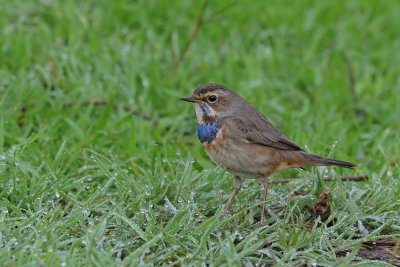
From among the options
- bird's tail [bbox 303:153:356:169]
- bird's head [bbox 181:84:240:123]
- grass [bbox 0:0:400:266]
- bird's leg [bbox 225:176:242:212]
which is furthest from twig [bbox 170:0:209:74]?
bird's tail [bbox 303:153:356:169]

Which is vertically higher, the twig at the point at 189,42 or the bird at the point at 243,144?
the twig at the point at 189,42

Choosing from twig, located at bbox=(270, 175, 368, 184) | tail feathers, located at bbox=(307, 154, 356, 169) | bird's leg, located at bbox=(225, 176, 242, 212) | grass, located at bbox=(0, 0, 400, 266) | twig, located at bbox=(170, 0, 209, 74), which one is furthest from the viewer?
twig, located at bbox=(170, 0, 209, 74)

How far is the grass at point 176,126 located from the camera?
197 inches

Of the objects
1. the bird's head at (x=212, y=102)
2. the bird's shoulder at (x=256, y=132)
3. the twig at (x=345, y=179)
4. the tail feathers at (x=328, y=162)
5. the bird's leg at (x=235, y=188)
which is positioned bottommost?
the twig at (x=345, y=179)

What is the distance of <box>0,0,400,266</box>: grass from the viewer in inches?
197

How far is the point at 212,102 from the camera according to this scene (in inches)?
233

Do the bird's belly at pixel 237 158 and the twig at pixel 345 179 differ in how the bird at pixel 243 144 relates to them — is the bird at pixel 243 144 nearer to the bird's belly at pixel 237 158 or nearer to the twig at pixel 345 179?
the bird's belly at pixel 237 158

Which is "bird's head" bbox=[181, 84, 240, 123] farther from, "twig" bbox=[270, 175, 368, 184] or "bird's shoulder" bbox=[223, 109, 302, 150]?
"twig" bbox=[270, 175, 368, 184]

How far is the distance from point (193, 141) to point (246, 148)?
176cm

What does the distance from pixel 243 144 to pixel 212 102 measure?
0.47m

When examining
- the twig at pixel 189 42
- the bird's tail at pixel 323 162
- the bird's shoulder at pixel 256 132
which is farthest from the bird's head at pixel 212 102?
the twig at pixel 189 42

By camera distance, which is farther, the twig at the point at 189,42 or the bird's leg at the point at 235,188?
the twig at the point at 189,42

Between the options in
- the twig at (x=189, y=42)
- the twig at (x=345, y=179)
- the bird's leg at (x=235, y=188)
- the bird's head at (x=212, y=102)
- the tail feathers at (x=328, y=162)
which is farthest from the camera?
the twig at (x=189, y=42)

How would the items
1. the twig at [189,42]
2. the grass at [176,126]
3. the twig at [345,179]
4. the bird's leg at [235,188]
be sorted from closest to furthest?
the grass at [176,126] → the bird's leg at [235,188] → the twig at [345,179] → the twig at [189,42]
